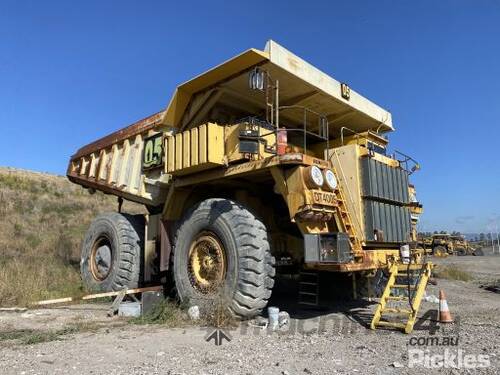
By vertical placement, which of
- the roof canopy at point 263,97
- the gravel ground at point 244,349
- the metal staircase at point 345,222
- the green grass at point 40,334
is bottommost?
the gravel ground at point 244,349

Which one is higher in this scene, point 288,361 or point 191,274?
point 191,274

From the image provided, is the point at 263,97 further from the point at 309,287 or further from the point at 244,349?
the point at 244,349

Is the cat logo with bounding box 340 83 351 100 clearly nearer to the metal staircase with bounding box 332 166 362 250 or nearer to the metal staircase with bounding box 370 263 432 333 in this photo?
the metal staircase with bounding box 332 166 362 250

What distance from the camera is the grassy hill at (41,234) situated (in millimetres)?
9188

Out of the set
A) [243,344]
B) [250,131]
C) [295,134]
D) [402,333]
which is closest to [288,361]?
[243,344]

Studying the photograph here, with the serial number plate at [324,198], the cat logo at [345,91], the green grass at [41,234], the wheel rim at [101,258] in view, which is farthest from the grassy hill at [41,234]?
the cat logo at [345,91]

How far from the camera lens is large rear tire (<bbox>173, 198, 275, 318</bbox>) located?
626 centimetres

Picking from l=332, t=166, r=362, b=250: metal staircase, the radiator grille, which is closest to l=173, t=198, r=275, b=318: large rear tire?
l=332, t=166, r=362, b=250: metal staircase

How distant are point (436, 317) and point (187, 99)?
546 centimetres

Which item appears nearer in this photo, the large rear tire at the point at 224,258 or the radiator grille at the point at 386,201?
the large rear tire at the point at 224,258

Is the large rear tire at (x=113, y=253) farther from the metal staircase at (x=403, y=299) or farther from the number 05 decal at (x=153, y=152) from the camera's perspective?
the metal staircase at (x=403, y=299)

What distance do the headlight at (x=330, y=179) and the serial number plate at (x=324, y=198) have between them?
11 cm

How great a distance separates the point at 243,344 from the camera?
517 centimetres

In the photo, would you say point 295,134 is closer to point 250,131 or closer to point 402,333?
point 250,131
